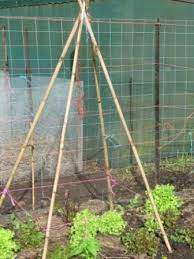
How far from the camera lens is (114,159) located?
28.6 ft

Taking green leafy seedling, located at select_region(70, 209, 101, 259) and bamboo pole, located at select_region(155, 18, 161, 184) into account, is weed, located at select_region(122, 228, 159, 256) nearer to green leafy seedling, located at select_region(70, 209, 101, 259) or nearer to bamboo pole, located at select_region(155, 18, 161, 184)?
green leafy seedling, located at select_region(70, 209, 101, 259)

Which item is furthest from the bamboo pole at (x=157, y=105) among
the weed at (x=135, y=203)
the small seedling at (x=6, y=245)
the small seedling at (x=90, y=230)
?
the small seedling at (x=6, y=245)

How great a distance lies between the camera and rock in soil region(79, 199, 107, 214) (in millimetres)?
6480

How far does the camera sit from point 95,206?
6629mm

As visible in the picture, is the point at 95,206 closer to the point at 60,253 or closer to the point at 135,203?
the point at 135,203

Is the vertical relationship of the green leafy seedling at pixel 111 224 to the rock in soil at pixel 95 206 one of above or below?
above

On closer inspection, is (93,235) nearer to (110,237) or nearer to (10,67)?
(110,237)

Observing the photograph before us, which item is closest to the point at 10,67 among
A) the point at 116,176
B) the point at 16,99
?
the point at 16,99

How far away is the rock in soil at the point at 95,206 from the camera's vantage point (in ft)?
21.3

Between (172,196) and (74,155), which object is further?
(74,155)

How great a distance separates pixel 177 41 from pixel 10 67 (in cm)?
285

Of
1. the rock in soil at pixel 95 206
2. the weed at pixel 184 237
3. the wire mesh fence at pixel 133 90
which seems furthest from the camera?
the wire mesh fence at pixel 133 90

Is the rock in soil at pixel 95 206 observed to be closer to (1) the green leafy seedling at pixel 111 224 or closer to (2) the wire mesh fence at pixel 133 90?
(1) the green leafy seedling at pixel 111 224

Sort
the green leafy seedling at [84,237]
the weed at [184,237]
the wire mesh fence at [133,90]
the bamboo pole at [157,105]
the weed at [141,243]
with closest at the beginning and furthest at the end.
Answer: the green leafy seedling at [84,237]
the weed at [141,243]
the weed at [184,237]
the bamboo pole at [157,105]
the wire mesh fence at [133,90]
